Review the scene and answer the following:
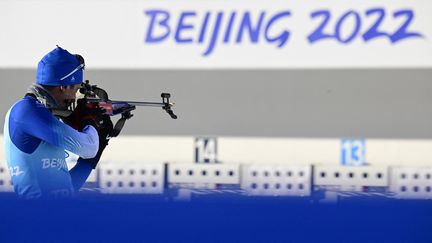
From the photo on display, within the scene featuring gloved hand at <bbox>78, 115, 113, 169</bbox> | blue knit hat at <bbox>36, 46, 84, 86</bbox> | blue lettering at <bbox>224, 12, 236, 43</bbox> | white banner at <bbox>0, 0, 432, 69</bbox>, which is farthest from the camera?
blue lettering at <bbox>224, 12, 236, 43</bbox>

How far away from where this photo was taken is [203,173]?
6633 mm

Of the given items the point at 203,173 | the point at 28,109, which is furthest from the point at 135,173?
the point at 28,109

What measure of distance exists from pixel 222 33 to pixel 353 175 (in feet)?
4.79

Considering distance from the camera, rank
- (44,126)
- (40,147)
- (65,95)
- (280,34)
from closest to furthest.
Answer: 1. (44,126)
2. (40,147)
3. (65,95)
4. (280,34)

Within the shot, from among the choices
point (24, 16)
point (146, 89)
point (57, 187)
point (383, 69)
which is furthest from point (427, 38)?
point (57, 187)

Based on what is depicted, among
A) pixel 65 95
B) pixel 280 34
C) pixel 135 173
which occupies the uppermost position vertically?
pixel 280 34

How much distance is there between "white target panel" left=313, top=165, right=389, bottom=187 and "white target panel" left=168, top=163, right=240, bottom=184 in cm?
63

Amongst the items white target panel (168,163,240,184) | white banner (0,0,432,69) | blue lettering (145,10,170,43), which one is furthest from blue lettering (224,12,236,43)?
white target panel (168,163,240,184)

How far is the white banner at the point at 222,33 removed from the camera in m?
6.44

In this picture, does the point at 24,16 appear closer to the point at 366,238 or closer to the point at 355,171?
the point at 355,171

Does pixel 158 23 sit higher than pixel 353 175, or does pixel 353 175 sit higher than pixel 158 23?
pixel 158 23

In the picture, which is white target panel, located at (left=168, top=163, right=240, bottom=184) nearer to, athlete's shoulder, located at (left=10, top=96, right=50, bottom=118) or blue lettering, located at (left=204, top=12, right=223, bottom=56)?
blue lettering, located at (left=204, top=12, right=223, bottom=56)

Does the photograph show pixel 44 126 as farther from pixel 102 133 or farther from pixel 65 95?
pixel 102 133

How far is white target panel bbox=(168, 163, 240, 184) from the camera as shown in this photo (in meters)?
6.57
